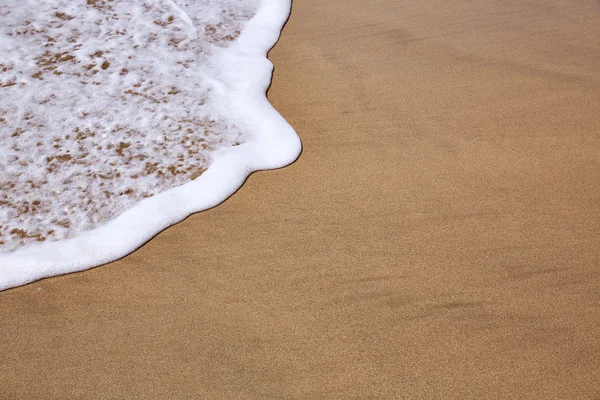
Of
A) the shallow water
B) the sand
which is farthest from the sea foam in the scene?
the sand

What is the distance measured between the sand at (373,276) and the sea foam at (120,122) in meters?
0.15

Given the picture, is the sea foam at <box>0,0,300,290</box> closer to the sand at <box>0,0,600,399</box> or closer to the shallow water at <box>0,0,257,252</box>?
the shallow water at <box>0,0,257,252</box>

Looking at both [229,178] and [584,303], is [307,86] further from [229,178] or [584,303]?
[584,303]

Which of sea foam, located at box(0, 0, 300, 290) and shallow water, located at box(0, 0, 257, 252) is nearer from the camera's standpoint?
sea foam, located at box(0, 0, 300, 290)

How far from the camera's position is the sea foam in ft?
8.04

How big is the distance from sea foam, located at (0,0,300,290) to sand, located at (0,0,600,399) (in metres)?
0.15

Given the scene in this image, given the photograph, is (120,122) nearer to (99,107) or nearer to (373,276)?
(99,107)

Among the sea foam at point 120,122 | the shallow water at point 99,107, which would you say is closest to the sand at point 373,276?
the sea foam at point 120,122

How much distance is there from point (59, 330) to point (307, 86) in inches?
78.5

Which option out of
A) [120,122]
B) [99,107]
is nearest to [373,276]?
[120,122]

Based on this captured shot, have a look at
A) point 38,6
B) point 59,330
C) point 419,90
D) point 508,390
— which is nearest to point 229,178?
point 59,330

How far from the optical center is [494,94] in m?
3.18

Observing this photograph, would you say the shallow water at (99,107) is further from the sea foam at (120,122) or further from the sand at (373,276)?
the sand at (373,276)

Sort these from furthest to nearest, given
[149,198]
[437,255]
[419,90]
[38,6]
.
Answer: [38,6], [419,90], [149,198], [437,255]
